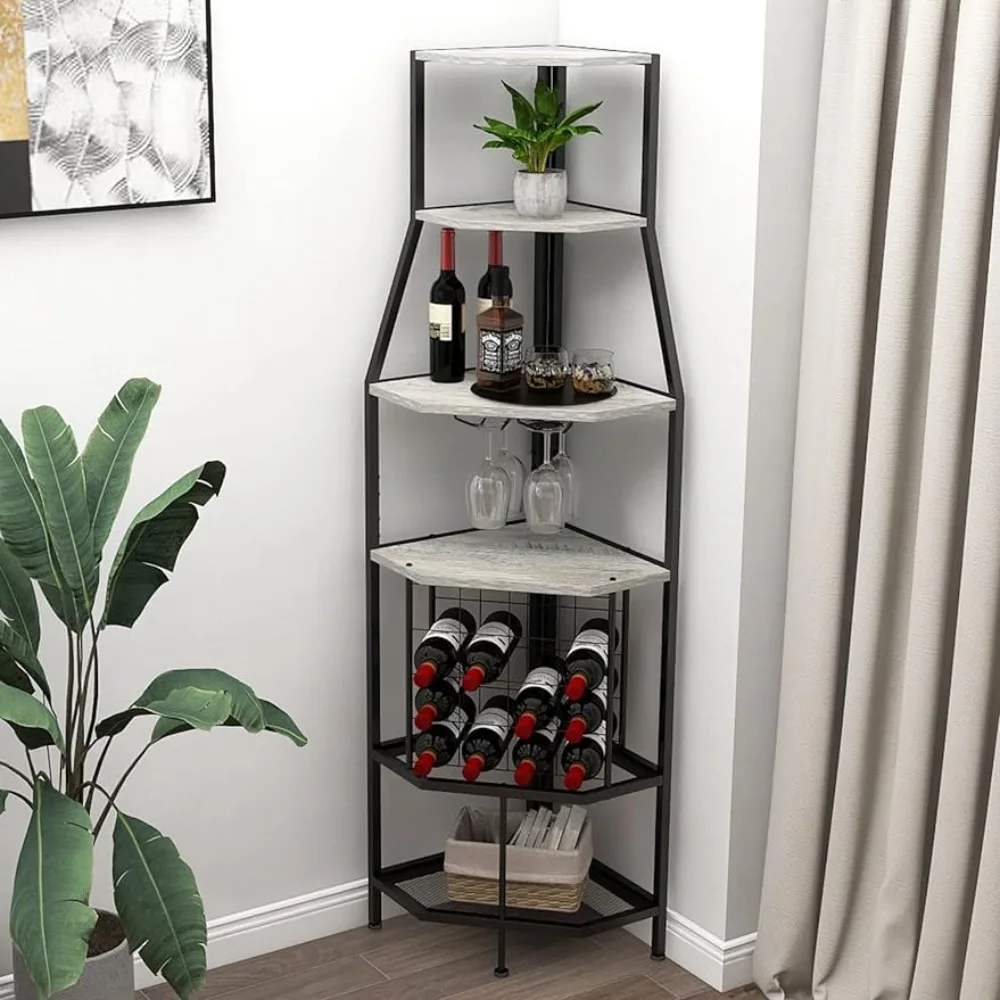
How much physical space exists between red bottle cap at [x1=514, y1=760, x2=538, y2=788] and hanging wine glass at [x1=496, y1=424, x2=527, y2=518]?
0.53 meters

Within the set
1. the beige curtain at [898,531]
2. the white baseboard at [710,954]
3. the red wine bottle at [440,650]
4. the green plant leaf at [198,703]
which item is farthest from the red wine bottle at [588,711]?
the green plant leaf at [198,703]

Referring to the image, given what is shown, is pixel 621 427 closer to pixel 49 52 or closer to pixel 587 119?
pixel 587 119

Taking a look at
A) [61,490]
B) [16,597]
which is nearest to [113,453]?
[61,490]

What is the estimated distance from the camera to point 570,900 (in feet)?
10.1

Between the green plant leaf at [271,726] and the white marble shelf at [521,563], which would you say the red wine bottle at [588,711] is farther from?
the green plant leaf at [271,726]

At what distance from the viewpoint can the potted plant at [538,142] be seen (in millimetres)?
2822

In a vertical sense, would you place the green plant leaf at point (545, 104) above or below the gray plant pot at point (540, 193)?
above

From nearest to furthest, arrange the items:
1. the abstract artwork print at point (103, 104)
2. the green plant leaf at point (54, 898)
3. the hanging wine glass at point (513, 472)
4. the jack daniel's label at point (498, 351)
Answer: the green plant leaf at point (54, 898) < the abstract artwork print at point (103, 104) < the jack daniel's label at point (498, 351) < the hanging wine glass at point (513, 472)

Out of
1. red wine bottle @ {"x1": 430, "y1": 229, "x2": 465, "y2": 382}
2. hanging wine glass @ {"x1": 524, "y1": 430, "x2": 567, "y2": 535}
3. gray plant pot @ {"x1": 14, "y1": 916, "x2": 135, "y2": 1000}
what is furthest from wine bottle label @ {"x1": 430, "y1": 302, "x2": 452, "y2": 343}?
gray plant pot @ {"x1": 14, "y1": 916, "x2": 135, "y2": 1000}

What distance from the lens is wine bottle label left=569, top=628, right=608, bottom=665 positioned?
2986 mm

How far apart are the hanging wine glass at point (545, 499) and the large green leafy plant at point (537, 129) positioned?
0.51 metres

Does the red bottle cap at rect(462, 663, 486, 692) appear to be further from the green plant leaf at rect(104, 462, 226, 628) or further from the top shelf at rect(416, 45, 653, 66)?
the top shelf at rect(416, 45, 653, 66)

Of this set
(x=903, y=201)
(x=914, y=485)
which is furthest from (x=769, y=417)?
(x=903, y=201)

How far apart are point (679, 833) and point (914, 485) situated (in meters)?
0.86
